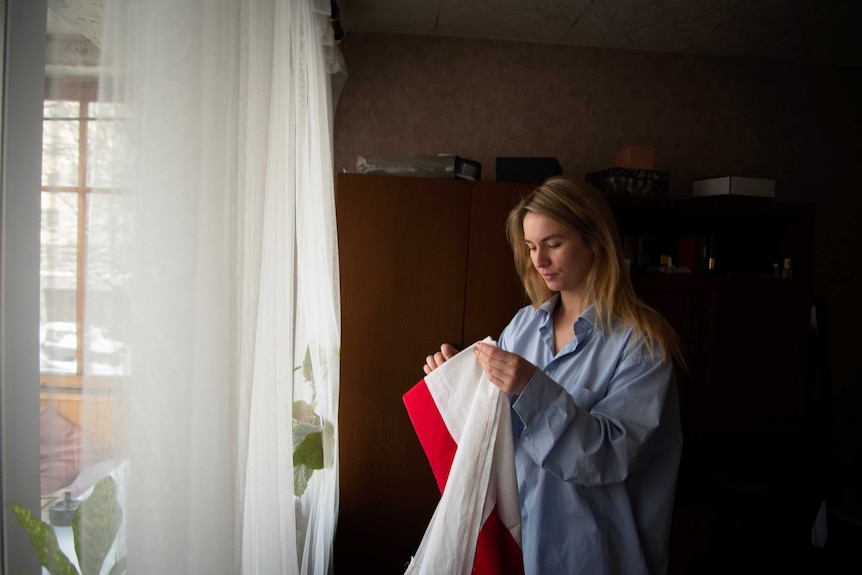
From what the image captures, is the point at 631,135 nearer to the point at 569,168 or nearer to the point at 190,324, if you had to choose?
the point at 569,168

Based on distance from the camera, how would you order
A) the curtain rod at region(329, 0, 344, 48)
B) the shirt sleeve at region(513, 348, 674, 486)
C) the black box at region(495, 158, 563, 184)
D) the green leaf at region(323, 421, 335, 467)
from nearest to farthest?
the shirt sleeve at region(513, 348, 674, 486), the green leaf at region(323, 421, 335, 467), the curtain rod at region(329, 0, 344, 48), the black box at region(495, 158, 563, 184)

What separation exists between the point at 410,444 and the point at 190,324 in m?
1.42

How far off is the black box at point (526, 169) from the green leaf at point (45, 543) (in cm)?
191

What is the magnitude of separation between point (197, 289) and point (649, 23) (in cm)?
253

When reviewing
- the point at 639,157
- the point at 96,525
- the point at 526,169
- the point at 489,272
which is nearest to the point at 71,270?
the point at 96,525

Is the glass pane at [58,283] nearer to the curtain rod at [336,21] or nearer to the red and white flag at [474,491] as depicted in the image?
the red and white flag at [474,491]

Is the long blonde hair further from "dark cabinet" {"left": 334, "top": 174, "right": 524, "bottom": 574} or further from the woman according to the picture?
"dark cabinet" {"left": 334, "top": 174, "right": 524, "bottom": 574}

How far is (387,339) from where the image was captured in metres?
1.94

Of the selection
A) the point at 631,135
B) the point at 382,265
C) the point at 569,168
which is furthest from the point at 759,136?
the point at 382,265

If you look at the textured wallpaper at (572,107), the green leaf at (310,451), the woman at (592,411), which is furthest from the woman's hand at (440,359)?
the textured wallpaper at (572,107)

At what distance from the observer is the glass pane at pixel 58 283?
0.56 metres

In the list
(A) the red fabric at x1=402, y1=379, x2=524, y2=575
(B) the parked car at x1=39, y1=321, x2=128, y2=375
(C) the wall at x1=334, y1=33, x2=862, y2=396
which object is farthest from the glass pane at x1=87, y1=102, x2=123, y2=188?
(C) the wall at x1=334, y1=33, x2=862, y2=396

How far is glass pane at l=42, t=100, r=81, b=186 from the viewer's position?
1.83ft

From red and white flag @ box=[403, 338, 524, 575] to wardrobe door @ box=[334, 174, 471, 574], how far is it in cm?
86
